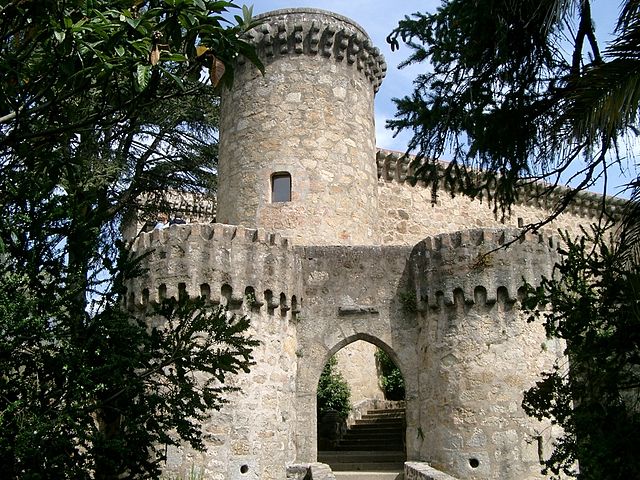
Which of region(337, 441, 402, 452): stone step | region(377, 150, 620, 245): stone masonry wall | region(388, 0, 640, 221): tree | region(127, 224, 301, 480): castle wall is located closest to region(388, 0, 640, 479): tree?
region(388, 0, 640, 221): tree

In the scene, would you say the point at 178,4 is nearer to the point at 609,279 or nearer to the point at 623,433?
the point at 609,279

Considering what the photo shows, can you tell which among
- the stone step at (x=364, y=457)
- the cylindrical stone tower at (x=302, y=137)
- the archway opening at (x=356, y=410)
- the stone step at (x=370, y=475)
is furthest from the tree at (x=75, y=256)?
the cylindrical stone tower at (x=302, y=137)

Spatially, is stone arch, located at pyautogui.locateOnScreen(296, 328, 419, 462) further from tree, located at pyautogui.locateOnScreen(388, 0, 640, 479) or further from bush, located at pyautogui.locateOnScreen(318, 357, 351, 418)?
tree, located at pyautogui.locateOnScreen(388, 0, 640, 479)

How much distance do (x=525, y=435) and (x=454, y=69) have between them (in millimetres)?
6855

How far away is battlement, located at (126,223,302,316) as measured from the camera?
12.0 m

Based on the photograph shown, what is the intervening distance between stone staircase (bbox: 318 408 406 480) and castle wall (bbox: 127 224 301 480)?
1406 millimetres

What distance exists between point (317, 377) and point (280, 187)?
4.89m

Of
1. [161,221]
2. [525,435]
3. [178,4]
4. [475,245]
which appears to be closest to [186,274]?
[475,245]

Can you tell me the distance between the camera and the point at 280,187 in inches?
656

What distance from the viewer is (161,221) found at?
2189cm

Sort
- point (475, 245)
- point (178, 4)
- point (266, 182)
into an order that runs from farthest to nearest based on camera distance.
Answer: point (266, 182) → point (475, 245) → point (178, 4)

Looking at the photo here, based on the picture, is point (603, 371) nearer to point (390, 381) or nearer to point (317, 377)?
point (317, 377)

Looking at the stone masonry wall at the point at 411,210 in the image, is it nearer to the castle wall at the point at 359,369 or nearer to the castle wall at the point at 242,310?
the castle wall at the point at 359,369

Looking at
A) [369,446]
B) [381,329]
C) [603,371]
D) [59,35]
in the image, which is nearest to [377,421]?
[369,446]
